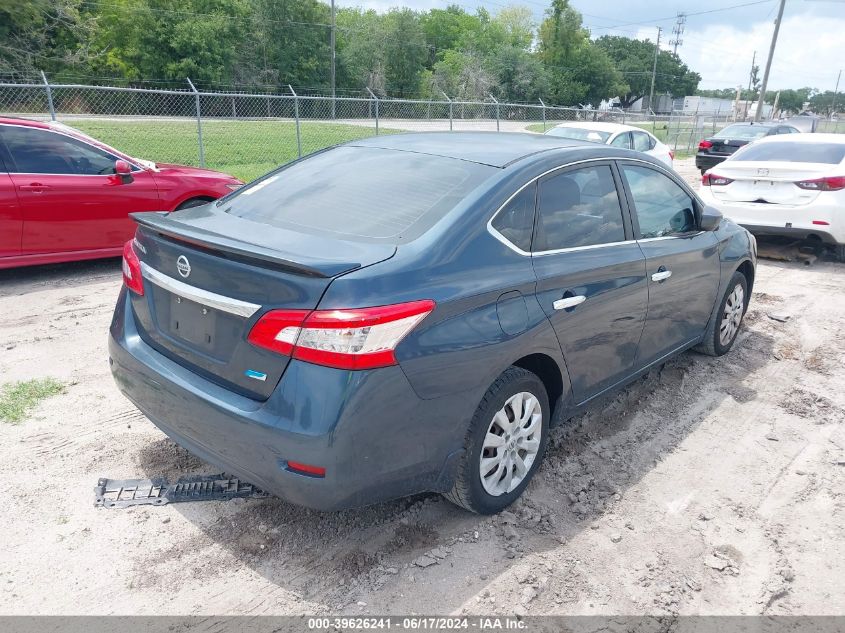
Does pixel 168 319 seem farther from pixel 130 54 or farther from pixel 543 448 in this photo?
pixel 130 54

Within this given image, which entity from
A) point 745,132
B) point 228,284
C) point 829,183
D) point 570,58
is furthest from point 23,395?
point 570,58

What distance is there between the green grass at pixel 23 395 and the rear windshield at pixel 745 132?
1883cm

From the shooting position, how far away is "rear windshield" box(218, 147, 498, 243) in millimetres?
2930

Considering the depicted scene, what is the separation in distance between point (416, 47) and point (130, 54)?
25486 mm

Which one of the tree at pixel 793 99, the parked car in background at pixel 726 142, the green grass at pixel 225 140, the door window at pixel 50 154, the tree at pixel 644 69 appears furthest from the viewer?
the tree at pixel 793 99

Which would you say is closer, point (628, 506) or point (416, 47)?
point (628, 506)

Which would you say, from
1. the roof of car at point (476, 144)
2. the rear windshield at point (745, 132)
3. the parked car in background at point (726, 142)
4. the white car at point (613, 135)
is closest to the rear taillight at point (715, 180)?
the white car at point (613, 135)

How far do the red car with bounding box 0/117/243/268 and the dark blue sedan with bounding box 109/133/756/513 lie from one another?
3747mm

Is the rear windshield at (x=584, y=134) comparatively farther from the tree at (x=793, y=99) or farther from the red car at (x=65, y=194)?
the tree at (x=793, y=99)

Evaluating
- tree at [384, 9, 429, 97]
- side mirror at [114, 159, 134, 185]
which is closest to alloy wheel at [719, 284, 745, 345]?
side mirror at [114, 159, 134, 185]

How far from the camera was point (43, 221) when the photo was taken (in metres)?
6.39

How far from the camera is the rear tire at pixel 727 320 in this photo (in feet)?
16.5

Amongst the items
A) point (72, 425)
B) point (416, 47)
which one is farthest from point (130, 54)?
point (72, 425)

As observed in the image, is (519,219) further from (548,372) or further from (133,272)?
(133,272)
